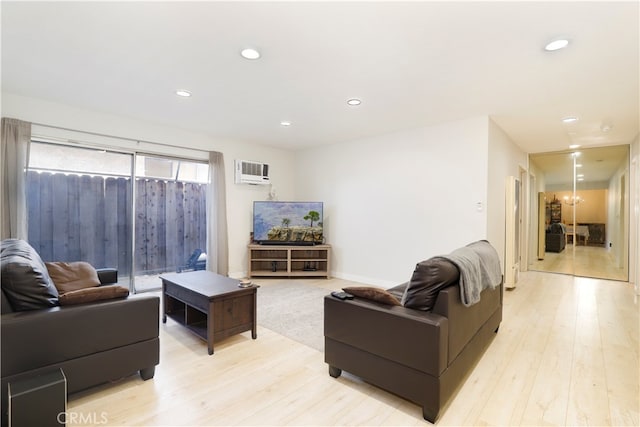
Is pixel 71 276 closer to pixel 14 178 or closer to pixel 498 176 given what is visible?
pixel 14 178

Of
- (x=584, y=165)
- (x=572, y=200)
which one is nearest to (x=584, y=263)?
(x=572, y=200)

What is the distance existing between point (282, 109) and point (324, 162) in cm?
213

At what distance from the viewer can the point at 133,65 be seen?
2619mm

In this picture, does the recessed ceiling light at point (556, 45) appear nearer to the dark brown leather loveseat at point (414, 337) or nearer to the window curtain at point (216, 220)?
the dark brown leather loveseat at point (414, 337)

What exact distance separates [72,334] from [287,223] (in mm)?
3827

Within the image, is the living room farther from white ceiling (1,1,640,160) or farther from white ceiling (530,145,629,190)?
white ceiling (530,145,629,190)

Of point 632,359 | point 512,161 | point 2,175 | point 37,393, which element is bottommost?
point 632,359

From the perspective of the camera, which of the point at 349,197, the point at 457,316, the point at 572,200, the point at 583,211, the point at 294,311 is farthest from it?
the point at 583,211

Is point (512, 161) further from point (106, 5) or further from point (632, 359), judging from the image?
point (106, 5)

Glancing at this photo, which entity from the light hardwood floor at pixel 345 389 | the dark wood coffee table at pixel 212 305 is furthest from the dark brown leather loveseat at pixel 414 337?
the dark wood coffee table at pixel 212 305

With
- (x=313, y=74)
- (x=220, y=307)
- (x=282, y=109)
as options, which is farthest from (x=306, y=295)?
(x=313, y=74)

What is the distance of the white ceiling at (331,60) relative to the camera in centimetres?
190

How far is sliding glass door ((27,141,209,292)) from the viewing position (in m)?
3.71

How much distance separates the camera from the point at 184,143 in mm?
4703
